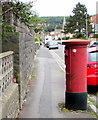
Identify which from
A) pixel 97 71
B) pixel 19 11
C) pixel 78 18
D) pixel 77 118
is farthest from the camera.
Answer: pixel 78 18

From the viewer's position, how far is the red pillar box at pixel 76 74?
5902 mm

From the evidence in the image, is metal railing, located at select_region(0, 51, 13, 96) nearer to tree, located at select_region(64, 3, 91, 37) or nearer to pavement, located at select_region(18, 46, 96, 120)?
pavement, located at select_region(18, 46, 96, 120)

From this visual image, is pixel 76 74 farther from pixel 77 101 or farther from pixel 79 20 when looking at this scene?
pixel 79 20

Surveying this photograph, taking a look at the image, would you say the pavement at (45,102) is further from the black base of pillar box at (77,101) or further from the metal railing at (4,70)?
the metal railing at (4,70)

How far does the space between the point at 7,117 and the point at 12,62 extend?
1.60 metres

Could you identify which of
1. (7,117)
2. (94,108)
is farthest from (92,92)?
(7,117)

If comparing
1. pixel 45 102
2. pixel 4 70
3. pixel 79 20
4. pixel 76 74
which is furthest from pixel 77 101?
pixel 79 20

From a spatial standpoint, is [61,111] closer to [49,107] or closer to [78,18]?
[49,107]

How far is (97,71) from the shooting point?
318 inches

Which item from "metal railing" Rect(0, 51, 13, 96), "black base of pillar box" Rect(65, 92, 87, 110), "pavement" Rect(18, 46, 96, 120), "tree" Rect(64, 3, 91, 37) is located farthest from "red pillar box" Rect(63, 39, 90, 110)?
"tree" Rect(64, 3, 91, 37)

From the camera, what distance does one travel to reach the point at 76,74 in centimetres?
589

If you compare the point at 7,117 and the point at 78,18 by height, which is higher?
the point at 78,18

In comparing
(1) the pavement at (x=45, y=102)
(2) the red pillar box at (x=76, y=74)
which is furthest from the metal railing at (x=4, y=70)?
(2) the red pillar box at (x=76, y=74)

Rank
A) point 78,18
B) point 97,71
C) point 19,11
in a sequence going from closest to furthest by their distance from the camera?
point 19,11 < point 97,71 < point 78,18
